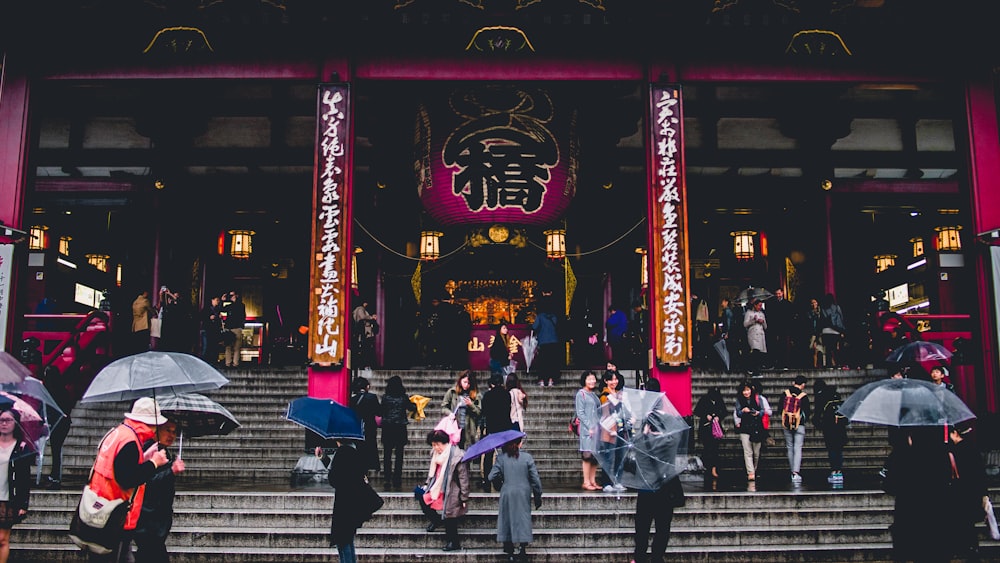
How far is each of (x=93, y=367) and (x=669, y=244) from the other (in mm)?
10188

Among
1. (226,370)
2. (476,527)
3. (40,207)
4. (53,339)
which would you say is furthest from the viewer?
(40,207)

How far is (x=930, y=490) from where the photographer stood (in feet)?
25.4

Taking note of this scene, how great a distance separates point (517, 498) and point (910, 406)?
402cm

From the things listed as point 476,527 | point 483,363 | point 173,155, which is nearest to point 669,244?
point 476,527

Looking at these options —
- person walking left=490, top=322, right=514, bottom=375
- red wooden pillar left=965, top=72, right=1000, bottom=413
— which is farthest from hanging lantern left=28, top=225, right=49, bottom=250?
red wooden pillar left=965, top=72, right=1000, bottom=413

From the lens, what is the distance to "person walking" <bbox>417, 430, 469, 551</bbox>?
31.3 feet

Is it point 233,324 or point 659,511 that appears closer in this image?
point 659,511

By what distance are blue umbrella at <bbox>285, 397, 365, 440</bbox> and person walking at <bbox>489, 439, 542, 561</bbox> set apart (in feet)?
5.77

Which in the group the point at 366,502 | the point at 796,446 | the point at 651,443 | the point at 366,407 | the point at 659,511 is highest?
the point at 366,407

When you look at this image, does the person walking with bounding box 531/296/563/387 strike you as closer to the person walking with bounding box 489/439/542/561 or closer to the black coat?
the person walking with bounding box 489/439/542/561

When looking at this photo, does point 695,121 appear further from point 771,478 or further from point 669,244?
point 771,478

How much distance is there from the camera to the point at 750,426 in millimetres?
12516

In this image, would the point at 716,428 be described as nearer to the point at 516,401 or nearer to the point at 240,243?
the point at 516,401

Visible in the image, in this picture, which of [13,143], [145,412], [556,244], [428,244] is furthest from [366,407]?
[556,244]
